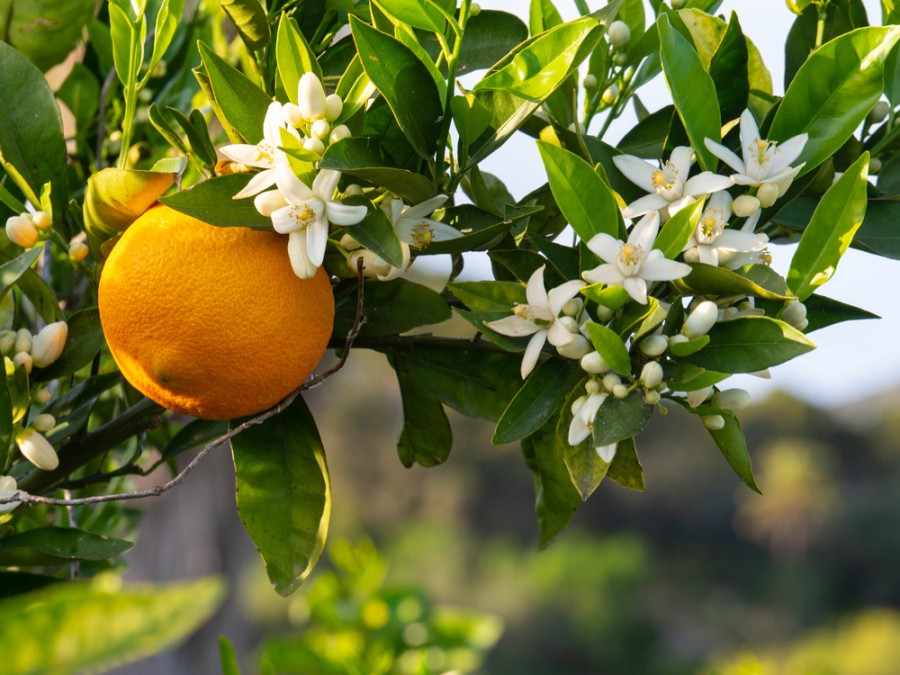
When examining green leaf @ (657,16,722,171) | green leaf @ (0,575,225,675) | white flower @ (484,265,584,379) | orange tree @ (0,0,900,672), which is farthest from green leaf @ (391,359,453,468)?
green leaf @ (0,575,225,675)

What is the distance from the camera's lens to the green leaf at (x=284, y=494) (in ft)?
1.84

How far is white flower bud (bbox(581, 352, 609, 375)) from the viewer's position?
1.65 feet


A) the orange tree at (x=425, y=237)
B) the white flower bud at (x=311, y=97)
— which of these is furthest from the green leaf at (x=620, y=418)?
the white flower bud at (x=311, y=97)

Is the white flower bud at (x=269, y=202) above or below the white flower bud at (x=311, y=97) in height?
below

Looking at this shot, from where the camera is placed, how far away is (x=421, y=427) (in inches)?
27.2

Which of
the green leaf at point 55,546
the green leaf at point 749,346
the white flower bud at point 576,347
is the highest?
the green leaf at point 749,346

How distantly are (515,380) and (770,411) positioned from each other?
1319 cm

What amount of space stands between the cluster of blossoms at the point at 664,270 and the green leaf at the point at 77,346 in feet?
0.81

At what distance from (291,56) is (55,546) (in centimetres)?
31

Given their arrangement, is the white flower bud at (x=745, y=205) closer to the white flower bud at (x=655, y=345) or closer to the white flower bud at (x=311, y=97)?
the white flower bud at (x=655, y=345)

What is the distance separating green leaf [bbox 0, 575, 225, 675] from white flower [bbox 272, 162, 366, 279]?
308mm

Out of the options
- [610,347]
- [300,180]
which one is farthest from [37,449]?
[610,347]

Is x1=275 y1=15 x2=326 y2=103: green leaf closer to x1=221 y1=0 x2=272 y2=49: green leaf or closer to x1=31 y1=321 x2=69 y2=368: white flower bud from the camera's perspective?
x1=221 y1=0 x2=272 y2=49: green leaf

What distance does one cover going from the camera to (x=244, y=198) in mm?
493
